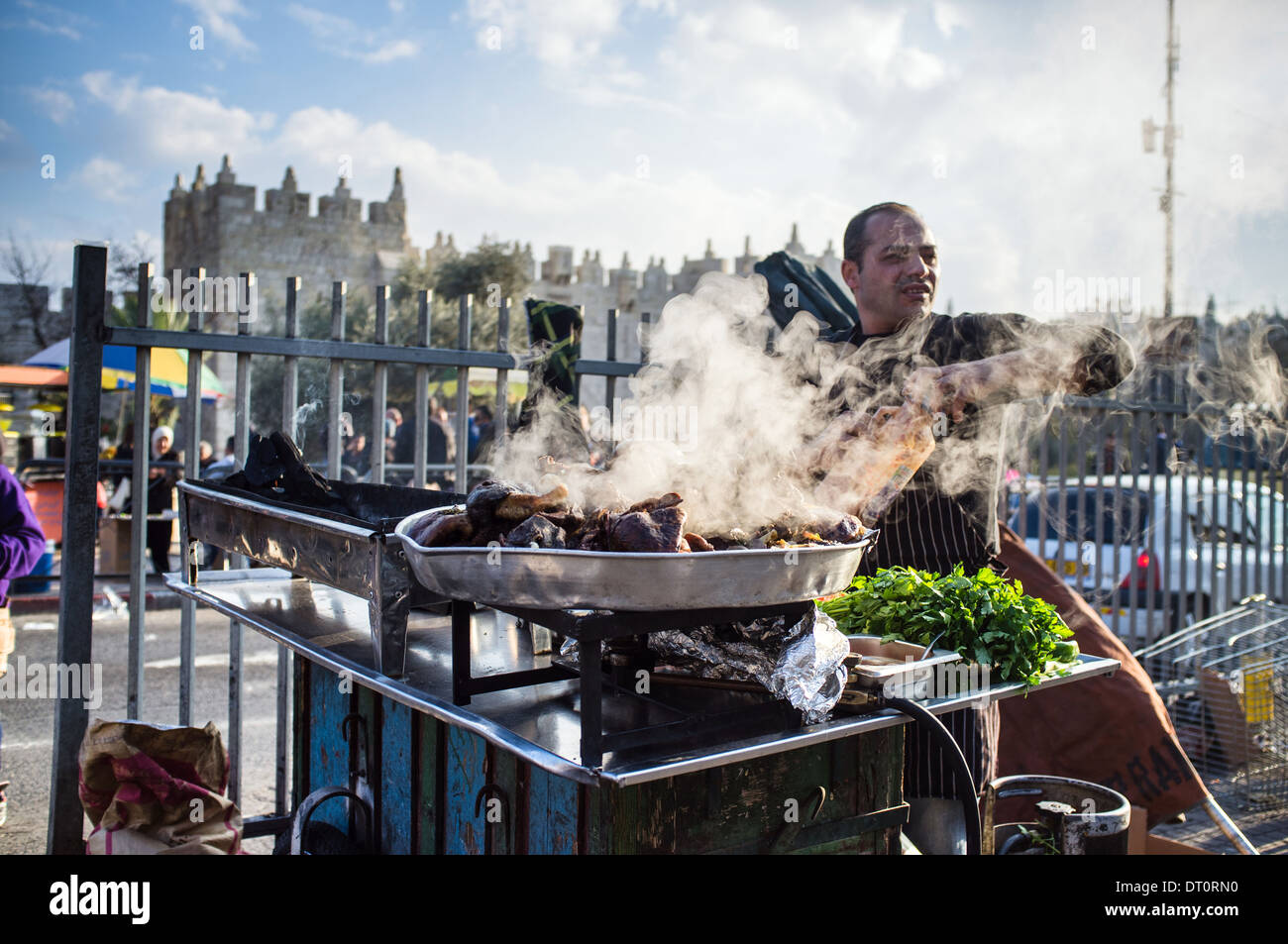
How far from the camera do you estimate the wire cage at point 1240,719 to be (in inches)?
203

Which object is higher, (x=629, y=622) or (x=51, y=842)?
(x=629, y=622)

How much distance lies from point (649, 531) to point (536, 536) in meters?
0.25

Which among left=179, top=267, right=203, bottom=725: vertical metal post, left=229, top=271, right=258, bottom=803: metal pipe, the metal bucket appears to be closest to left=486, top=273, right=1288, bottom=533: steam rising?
the metal bucket

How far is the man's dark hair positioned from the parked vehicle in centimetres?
378

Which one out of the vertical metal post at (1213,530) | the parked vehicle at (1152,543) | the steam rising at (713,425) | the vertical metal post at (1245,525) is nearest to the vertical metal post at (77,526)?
the steam rising at (713,425)

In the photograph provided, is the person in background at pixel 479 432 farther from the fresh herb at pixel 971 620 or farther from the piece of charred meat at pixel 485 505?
the piece of charred meat at pixel 485 505

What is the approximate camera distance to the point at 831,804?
2229 millimetres

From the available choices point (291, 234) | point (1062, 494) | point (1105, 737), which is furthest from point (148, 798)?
point (291, 234)

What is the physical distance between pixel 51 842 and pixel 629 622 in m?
3.33

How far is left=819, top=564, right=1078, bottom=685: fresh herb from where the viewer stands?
2.45 metres
